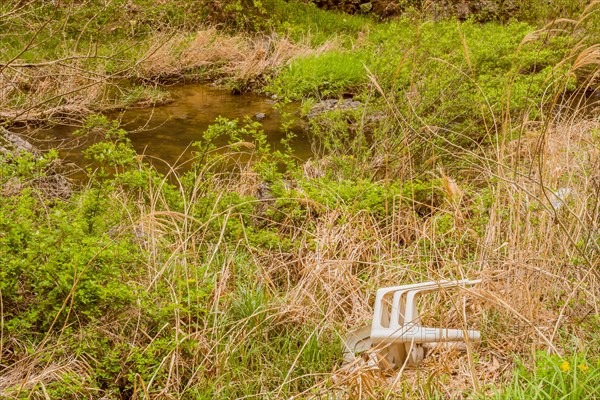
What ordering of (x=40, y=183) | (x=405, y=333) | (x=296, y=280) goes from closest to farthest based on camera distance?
1. (x=405, y=333)
2. (x=296, y=280)
3. (x=40, y=183)

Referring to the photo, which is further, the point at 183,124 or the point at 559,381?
the point at 183,124

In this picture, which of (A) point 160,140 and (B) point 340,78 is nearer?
(A) point 160,140

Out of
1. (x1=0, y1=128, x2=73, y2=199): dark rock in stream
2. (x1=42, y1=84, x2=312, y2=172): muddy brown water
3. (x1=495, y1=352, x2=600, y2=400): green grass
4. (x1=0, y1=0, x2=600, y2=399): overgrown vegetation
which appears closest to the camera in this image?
(x1=495, y1=352, x2=600, y2=400): green grass

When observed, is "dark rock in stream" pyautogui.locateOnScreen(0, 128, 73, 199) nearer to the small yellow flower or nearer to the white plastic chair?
the white plastic chair

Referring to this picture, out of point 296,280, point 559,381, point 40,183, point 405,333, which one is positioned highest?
point 559,381

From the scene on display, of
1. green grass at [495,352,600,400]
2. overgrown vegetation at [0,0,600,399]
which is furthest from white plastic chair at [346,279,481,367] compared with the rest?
green grass at [495,352,600,400]

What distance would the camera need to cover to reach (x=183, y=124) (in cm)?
827

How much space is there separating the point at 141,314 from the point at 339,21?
1062cm

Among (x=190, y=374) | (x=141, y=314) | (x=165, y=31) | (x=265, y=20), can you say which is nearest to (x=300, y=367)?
(x=190, y=374)

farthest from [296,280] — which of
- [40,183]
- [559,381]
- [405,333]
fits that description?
[40,183]

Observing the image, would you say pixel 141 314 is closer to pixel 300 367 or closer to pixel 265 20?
pixel 300 367

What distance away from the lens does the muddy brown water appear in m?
7.21

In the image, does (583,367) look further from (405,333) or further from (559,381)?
(405,333)

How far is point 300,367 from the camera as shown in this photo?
9.84 feet
